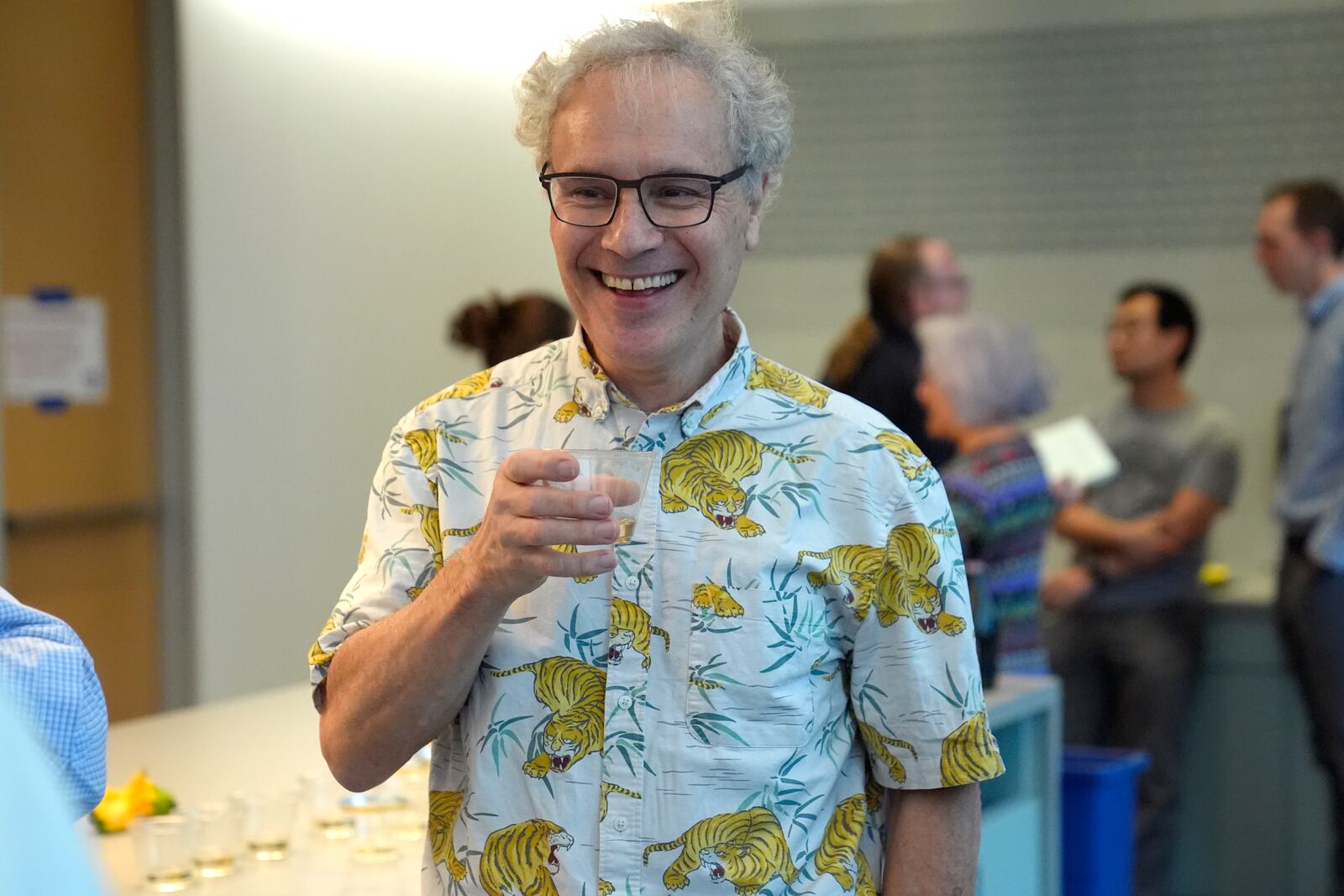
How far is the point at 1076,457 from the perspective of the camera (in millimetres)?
4805

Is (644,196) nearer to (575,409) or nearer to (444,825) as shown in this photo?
(575,409)

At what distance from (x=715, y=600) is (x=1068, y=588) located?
3.50m

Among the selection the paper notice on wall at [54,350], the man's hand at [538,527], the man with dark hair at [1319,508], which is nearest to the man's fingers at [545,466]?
the man's hand at [538,527]

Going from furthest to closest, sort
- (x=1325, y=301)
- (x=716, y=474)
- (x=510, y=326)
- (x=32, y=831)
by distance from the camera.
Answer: (x=1325, y=301) → (x=510, y=326) → (x=716, y=474) → (x=32, y=831)

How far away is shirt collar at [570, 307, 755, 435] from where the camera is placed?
1.57 meters

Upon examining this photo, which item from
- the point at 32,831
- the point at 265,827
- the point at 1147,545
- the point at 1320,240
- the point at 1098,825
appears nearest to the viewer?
the point at 32,831

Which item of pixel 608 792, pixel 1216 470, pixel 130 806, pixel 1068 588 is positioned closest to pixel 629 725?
pixel 608 792

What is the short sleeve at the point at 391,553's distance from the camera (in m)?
1.52

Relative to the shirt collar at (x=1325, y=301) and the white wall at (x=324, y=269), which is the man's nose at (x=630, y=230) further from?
the white wall at (x=324, y=269)

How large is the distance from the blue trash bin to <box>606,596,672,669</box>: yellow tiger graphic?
2.20 meters

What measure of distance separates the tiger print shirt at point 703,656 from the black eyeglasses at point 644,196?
0.17 metres

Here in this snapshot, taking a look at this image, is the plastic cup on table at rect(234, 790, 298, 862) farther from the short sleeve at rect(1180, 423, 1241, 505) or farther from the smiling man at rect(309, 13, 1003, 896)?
the short sleeve at rect(1180, 423, 1241, 505)

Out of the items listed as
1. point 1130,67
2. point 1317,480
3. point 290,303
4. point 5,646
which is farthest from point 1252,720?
point 5,646

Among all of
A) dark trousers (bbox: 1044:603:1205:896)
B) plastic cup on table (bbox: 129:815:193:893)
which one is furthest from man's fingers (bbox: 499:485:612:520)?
dark trousers (bbox: 1044:603:1205:896)
